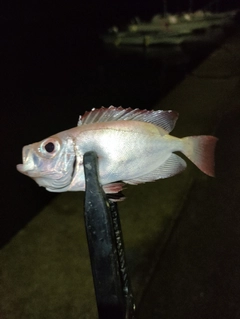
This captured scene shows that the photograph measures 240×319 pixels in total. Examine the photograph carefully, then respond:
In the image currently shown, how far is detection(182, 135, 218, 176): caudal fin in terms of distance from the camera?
1.98 feet

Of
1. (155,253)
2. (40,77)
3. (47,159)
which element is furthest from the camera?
(40,77)

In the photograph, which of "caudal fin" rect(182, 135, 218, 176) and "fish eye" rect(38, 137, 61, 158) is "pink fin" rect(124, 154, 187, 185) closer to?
"caudal fin" rect(182, 135, 218, 176)

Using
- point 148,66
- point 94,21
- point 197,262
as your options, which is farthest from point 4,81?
point 148,66

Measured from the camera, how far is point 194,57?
3.40 meters

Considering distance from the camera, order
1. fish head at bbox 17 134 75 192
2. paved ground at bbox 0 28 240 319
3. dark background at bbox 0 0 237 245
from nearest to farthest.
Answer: fish head at bbox 17 134 75 192 → paved ground at bbox 0 28 240 319 → dark background at bbox 0 0 237 245

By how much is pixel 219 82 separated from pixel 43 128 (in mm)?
1557

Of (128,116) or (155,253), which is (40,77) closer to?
(155,253)

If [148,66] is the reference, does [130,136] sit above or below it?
above

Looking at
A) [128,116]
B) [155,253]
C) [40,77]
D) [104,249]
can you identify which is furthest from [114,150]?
[40,77]

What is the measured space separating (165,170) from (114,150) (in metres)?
0.09

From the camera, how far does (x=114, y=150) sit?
0.58 meters

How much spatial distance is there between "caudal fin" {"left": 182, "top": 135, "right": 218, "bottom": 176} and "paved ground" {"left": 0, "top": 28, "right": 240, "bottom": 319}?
0.81 metres

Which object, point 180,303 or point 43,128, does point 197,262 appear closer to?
point 180,303

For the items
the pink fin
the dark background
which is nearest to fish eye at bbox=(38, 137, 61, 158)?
the pink fin
